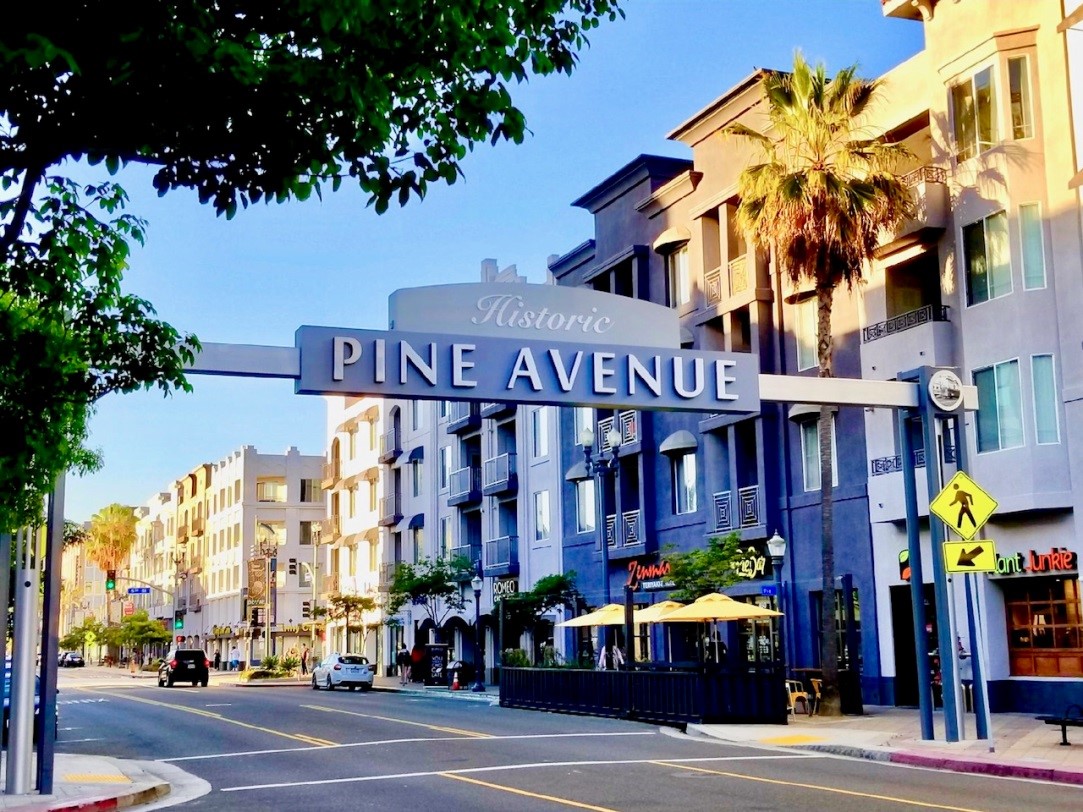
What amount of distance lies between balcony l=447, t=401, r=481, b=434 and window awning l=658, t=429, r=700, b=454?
56.7ft

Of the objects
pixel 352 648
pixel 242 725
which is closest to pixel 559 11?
pixel 242 725

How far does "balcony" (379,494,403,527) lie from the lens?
→ 66.9m

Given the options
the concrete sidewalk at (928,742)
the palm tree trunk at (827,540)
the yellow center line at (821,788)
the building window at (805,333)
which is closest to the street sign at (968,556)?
the concrete sidewalk at (928,742)

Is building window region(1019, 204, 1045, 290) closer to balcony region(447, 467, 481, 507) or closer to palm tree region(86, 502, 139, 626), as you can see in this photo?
balcony region(447, 467, 481, 507)

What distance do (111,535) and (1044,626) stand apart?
381ft

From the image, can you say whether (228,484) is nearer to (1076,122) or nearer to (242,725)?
(242,725)

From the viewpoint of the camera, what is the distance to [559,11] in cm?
996

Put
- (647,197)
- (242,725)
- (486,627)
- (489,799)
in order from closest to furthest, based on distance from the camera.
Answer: (489,799) < (242,725) < (647,197) < (486,627)

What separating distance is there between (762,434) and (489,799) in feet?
74.6

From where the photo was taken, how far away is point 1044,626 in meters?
27.6

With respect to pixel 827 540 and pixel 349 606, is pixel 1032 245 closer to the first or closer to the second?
pixel 827 540

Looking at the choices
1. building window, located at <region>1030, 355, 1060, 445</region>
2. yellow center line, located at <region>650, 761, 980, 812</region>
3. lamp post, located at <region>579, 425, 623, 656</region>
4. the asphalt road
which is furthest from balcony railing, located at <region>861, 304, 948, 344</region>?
yellow center line, located at <region>650, 761, 980, 812</region>

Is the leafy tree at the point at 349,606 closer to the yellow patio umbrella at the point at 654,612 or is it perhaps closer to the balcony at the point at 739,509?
the balcony at the point at 739,509

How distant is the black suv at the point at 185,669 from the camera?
60.7 metres
